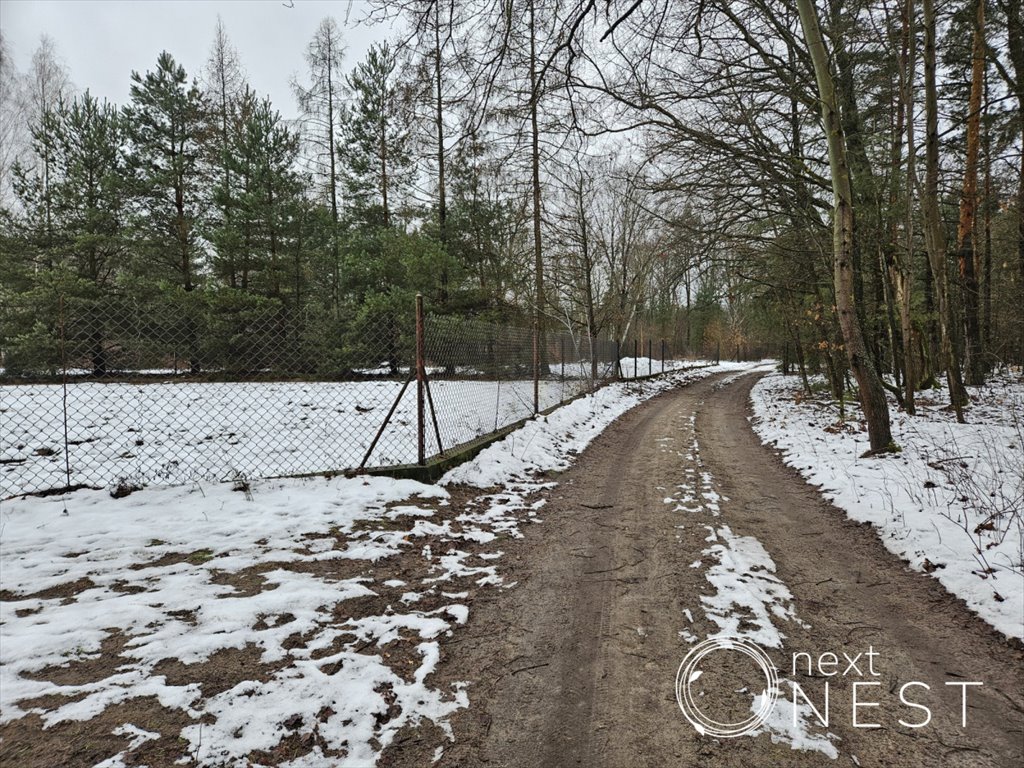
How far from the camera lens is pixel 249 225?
46.1ft

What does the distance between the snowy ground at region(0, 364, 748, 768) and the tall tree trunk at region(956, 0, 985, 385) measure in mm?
10953

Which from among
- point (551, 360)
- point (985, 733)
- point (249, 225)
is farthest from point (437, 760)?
point (249, 225)

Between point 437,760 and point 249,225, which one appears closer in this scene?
point 437,760

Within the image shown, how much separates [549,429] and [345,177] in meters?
13.7

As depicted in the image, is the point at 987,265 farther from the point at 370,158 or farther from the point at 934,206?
the point at 370,158

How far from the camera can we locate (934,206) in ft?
27.1

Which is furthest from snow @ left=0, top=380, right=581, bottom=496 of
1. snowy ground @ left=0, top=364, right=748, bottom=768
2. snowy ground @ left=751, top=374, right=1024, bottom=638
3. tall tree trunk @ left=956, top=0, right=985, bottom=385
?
tall tree trunk @ left=956, top=0, right=985, bottom=385

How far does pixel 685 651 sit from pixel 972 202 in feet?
42.8

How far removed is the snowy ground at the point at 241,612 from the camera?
1.90m

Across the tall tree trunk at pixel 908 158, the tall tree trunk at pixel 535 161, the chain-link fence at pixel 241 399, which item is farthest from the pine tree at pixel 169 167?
the tall tree trunk at pixel 908 158

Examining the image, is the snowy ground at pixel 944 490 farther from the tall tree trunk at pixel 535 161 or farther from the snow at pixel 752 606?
the tall tree trunk at pixel 535 161

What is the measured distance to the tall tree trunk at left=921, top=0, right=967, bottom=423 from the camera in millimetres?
7605

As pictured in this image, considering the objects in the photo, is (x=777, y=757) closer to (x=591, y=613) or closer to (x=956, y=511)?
(x=591, y=613)

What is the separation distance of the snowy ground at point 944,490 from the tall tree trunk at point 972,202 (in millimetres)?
2458
